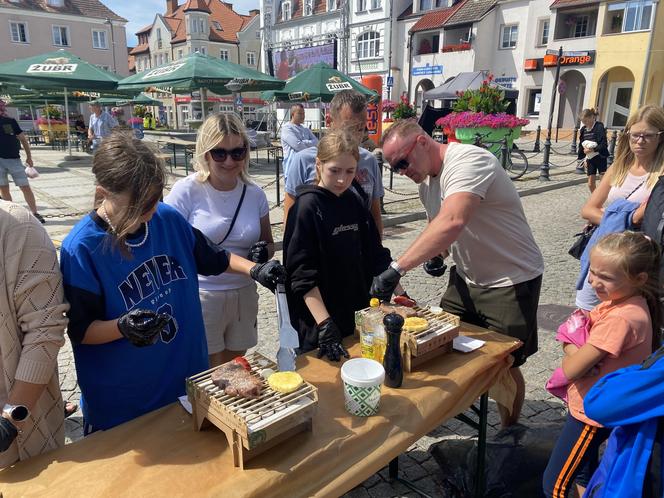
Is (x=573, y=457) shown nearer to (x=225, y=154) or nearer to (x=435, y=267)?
(x=435, y=267)

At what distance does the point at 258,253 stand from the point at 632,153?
2717 mm

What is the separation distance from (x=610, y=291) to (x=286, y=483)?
1.57 meters

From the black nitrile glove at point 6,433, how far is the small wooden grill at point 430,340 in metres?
1.42

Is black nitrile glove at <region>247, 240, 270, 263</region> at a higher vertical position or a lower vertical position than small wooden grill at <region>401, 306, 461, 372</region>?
higher

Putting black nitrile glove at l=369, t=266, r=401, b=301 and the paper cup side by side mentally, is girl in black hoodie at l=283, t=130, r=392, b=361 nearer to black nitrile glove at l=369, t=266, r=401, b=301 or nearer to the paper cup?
black nitrile glove at l=369, t=266, r=401, b=301

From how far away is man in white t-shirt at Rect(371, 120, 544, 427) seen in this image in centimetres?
236

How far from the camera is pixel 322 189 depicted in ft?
8.07

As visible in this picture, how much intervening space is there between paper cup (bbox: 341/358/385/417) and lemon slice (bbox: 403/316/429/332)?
37 centimetres

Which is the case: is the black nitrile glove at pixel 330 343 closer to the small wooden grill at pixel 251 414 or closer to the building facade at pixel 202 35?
the small wooden grill at pixel 251 414

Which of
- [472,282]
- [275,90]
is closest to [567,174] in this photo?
[275,90]

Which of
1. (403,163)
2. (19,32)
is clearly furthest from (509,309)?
(19,32)

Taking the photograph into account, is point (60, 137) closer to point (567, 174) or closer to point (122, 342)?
point (567, 174)

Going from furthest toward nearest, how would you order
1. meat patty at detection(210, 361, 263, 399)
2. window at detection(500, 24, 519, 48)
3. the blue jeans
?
1. window at detection(500, 24, 519, 48)
2. the blue jeans
3. meat patty at detection(210, 361, 263, 399)

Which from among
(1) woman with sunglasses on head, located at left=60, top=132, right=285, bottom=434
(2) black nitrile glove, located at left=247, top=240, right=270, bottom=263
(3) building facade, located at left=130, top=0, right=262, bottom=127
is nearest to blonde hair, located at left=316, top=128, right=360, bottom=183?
(2) black nitrile glove, located at left=247, top=240, right=270, bottom=263
